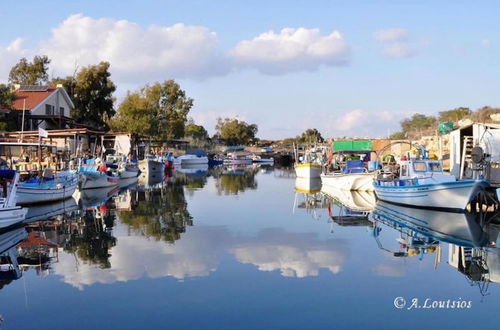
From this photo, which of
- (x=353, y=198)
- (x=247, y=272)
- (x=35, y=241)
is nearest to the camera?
(x=247, y=272)

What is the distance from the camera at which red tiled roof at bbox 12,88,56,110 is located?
162 feet

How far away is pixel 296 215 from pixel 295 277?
12518mm

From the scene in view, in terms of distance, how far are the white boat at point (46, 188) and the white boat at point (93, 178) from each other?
4.78 meters

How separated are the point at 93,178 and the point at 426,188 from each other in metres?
22.1

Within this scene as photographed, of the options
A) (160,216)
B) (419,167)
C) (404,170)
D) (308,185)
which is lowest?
(160,216)

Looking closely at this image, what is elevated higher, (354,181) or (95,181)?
(354,181)

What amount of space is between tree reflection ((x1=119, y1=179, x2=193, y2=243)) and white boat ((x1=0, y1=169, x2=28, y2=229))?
4125mm

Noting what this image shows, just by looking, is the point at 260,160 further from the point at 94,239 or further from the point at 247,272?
the point at 247,272

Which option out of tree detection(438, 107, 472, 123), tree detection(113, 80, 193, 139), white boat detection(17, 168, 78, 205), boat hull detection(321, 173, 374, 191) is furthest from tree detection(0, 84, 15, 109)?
tree detection(438, 107, 472, 123)

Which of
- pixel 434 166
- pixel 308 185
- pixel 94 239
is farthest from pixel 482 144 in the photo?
pixel 308 185

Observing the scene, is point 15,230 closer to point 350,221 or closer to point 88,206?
point 88,206

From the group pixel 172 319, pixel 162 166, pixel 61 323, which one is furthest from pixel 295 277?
pixel 162 166

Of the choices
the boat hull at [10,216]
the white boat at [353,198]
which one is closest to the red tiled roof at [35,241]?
the boat hull at [10,216]

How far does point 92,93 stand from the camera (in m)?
65.0
